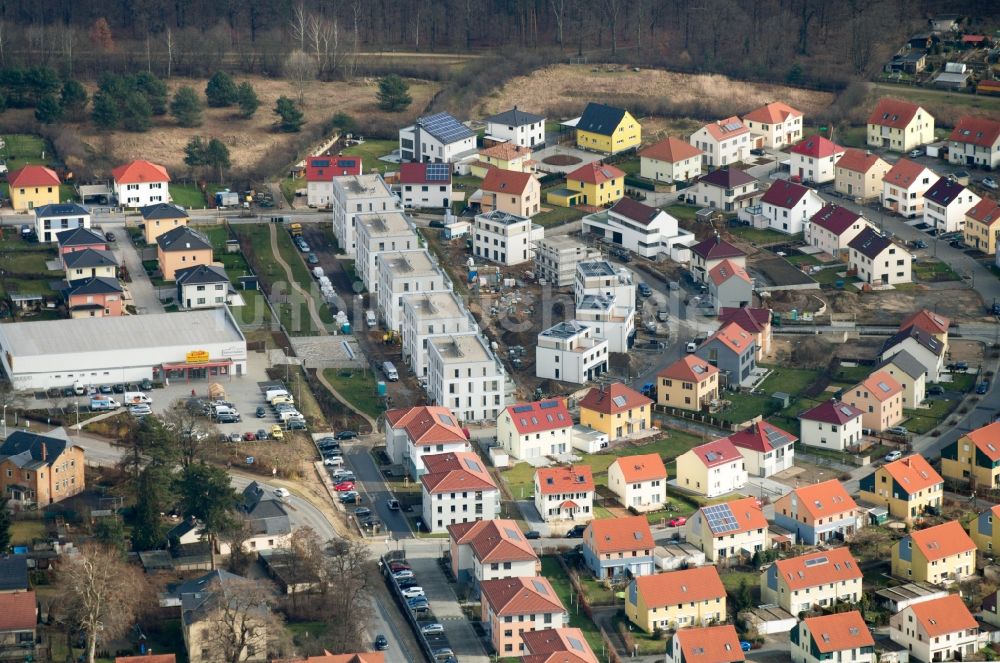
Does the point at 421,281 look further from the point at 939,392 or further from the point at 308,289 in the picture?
the point at 939,392

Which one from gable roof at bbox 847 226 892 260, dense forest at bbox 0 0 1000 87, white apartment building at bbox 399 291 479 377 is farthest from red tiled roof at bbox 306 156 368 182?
gable roof at bbox 847 226 892 260

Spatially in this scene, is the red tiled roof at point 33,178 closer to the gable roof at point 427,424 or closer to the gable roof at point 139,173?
the gable roof at point 139,173

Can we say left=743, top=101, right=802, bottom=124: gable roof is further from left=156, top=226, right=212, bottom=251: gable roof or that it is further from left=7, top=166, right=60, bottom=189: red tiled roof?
left=7, top=166, right=60, bottom=189: red tiled roof

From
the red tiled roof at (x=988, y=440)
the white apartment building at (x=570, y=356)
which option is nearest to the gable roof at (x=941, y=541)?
the red tiled roof at (x=988, y=440)

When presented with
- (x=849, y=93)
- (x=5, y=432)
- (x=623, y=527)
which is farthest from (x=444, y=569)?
(x=849, y=93)

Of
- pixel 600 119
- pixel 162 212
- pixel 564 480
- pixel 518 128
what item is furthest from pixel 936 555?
pixel 600 119
